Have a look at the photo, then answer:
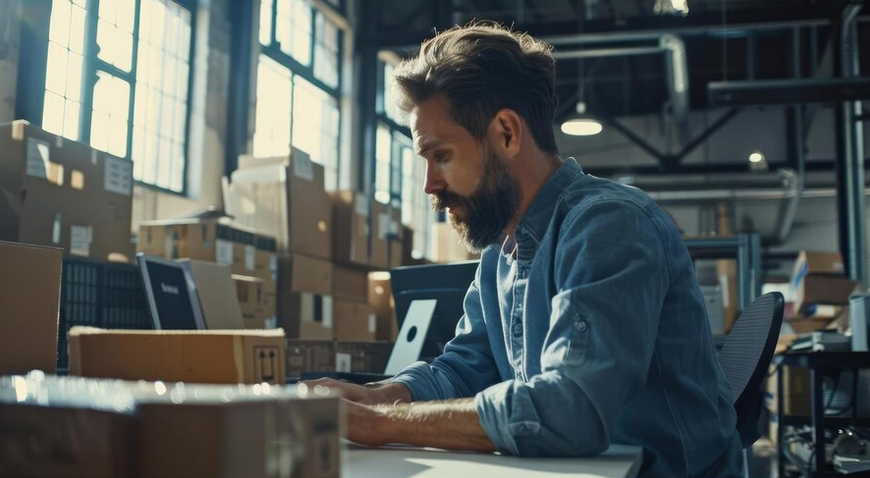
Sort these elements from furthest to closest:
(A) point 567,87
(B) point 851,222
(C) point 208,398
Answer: (A) point 567,87
(B) point 851,222
(C) point 208,398

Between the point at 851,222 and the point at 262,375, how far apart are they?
25.2ft

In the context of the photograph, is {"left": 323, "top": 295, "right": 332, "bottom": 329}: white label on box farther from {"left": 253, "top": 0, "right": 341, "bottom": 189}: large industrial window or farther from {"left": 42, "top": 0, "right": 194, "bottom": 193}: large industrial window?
{"left": 253, "top": 0, "right": 341, "bottom": 189}: large industrial window

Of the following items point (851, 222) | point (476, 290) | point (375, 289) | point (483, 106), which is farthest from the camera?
point (851, 222)

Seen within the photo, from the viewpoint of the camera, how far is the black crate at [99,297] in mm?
2928

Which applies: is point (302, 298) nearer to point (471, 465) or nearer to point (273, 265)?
point (273, 265)

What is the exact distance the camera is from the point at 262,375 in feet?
4.05

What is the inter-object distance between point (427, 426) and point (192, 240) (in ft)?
10.6

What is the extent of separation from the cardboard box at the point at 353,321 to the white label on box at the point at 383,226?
0.60m

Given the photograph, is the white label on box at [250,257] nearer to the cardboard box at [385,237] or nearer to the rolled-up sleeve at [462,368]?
the cardboard box at [385,237]

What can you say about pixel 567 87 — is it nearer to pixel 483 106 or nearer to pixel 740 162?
pixel 740 162

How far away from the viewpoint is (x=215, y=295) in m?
2.98

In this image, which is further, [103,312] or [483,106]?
[103,312]

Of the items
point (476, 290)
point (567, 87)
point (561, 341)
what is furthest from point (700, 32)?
point (561, 341)

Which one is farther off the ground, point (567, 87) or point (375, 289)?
point (567, 87)
